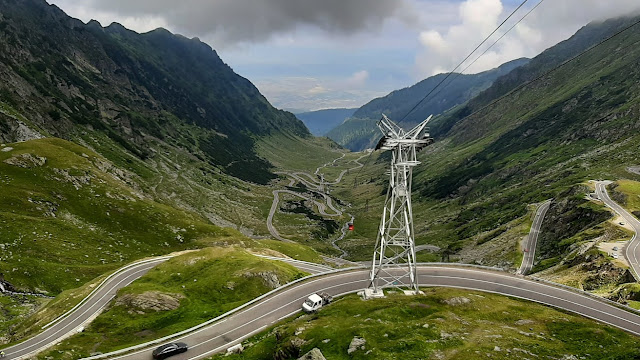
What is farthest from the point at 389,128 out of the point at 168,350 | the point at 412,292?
the point at 168,350

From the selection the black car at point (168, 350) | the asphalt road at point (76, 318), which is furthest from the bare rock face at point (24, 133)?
the black car at point (168, 350)

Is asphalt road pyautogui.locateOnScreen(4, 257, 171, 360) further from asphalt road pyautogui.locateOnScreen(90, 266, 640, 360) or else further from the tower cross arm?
the tower cross arm

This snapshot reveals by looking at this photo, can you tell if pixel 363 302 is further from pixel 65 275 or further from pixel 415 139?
pixel 65 275

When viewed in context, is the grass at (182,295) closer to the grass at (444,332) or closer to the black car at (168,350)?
the black car at (168,350)

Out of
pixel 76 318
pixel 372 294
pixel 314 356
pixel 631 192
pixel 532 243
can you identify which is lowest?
pixel 532 243

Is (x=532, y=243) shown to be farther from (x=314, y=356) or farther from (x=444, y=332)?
(x=314, y=356)

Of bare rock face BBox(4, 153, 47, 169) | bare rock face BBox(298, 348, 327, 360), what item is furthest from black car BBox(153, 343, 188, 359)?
bare rock face BBox(4, 153, 47, 169)

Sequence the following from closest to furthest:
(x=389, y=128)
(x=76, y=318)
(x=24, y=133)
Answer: (x=389, y=128), (x=76, y=318), (x=24, y=133)

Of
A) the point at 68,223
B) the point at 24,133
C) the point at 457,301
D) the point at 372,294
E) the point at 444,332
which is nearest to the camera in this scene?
the point at 444,332
